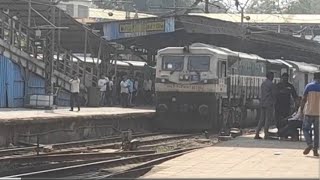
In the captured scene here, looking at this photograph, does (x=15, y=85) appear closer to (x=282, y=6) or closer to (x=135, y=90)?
(x=135, y=90)

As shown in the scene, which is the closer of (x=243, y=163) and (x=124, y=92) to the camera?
(x=243, y=163)

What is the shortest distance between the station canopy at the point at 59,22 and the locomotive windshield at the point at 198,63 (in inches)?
243

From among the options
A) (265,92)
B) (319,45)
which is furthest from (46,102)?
(319,45)

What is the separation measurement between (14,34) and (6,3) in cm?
233

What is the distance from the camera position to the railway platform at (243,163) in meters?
9.88

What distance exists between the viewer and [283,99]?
54.6 feet

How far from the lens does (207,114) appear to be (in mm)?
21125

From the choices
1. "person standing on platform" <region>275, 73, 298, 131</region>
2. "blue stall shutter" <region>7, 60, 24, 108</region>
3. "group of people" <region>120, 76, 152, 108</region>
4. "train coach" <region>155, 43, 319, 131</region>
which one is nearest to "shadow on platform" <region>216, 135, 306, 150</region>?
"person standing on platform" <region>275, 73, 298, 131</region>

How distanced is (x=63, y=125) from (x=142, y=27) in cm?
1163

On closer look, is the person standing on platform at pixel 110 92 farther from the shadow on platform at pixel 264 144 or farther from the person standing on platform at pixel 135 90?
the shadow on platform at pixel 264 144

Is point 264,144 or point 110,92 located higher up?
point 110,92

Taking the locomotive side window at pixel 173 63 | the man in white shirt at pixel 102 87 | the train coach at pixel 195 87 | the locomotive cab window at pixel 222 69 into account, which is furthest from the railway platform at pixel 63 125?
the man in white shirt at pixel 102 87

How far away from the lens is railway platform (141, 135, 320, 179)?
9.88 meters

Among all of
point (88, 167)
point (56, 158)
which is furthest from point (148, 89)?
point (88, 167)
